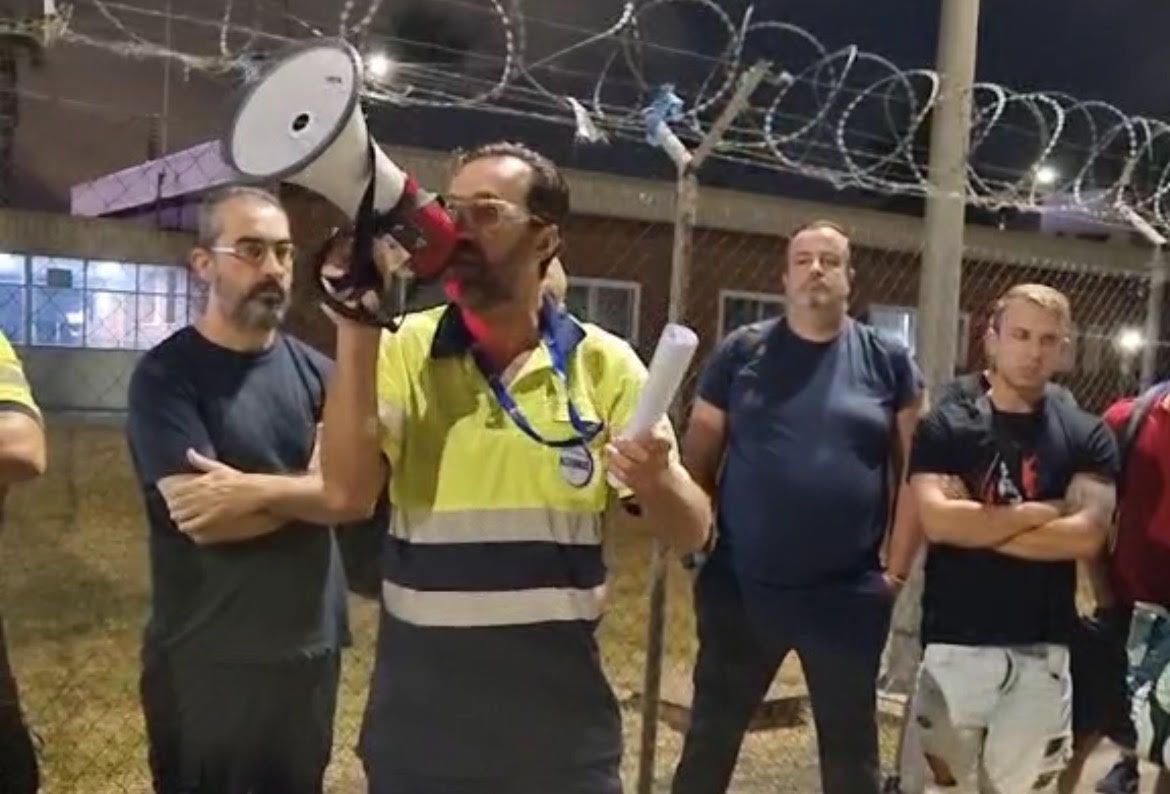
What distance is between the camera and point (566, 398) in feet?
8.19

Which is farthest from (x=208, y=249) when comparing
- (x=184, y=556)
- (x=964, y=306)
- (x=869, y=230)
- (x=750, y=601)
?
(x=869, y=230)

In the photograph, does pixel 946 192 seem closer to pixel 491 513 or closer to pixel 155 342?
pixel 155 342

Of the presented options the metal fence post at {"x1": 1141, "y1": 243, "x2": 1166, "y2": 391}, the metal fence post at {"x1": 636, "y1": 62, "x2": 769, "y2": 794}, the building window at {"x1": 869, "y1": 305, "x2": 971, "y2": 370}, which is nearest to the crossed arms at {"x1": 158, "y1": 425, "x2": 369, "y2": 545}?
the metal fence post at {"x1": 636, "y1": 62, "x2": 769, "y2": 794}

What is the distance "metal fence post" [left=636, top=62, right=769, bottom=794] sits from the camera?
4.70 metres

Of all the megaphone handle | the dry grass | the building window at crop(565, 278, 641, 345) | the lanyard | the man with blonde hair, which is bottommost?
the dry grass

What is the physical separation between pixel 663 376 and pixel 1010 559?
2.34 meters

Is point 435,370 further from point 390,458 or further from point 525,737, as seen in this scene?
point 525,737

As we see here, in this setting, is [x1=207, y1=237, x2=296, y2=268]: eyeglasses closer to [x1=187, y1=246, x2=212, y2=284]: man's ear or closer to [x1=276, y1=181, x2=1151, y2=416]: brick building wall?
[x1=187, y1=246, x2=212, y2=284]: man's ear

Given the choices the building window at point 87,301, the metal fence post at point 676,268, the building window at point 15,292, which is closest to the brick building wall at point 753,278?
the building window at point 87,301

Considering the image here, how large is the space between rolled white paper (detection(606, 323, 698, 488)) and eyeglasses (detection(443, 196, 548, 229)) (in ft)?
1.23

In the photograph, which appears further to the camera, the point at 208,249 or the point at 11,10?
the point at 11,10

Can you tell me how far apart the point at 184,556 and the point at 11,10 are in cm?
201

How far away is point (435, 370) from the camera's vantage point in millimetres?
2498

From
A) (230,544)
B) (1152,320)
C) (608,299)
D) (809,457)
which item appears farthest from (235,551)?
(608,299)
